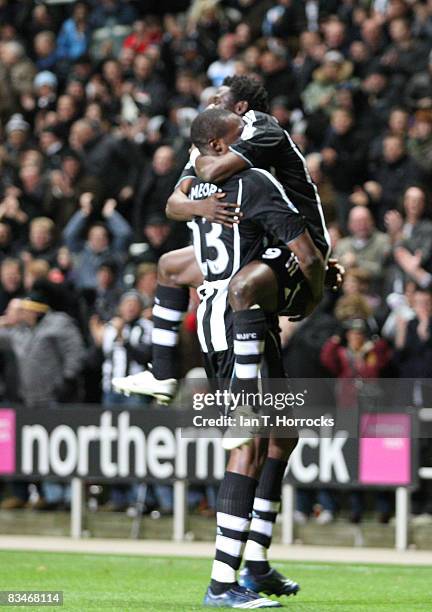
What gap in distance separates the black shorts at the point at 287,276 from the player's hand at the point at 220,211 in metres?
0.29

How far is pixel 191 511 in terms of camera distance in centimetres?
1471

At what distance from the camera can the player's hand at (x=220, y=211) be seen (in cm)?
841

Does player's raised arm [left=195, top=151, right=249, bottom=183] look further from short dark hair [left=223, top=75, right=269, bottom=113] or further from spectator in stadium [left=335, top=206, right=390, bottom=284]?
spectator in stadium [left=335, top=206, right=390, bottom=284]

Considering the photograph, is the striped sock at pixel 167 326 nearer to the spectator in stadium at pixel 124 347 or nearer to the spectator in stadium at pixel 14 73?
the spectator in stadium at pixel 124 347

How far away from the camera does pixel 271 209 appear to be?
835 cm

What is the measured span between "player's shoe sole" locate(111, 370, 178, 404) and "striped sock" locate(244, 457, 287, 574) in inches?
27.6

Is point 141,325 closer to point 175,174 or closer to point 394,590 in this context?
point 175,174

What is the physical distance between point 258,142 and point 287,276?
76cm

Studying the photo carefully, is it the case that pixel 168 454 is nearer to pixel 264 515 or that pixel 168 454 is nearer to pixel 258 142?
pixel 264 515

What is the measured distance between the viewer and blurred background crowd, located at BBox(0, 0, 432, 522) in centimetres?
1455

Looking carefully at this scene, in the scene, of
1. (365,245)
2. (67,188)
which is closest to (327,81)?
(67,188)

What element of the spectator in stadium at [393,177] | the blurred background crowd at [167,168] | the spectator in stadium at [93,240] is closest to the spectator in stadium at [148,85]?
the blurred background crowd at [167,168]

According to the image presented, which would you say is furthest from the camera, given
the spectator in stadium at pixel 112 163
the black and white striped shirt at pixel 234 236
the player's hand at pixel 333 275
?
the spectator in stadium at pixel 112 163

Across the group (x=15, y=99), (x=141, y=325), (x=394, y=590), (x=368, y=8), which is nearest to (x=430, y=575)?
(x=394, y=590)
